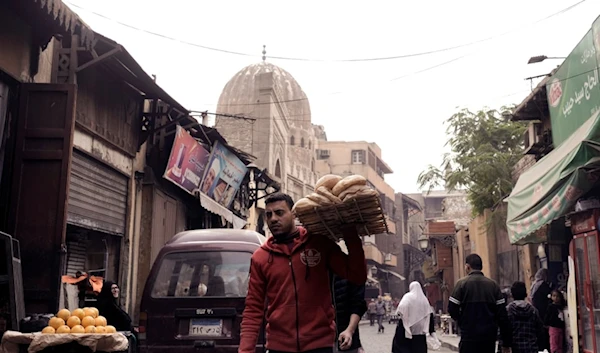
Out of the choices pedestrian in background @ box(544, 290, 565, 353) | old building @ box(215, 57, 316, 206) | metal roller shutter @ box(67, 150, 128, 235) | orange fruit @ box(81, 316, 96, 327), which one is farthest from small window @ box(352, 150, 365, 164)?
orange fruit @ box(81, 316, 96, 327)

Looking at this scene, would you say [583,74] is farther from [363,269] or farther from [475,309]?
[363,269]

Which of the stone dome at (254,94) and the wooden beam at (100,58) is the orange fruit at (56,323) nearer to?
the wooden beam at (100,58)

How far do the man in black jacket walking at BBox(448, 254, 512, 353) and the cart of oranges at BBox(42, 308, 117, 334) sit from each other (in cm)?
394

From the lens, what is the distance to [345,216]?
3.48 m

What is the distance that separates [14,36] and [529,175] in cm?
786

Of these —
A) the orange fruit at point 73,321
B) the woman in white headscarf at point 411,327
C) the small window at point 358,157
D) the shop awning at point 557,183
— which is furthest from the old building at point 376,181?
the orange fruit at point 73,321

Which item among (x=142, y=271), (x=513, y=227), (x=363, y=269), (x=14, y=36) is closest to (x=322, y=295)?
(x=363, y=269)

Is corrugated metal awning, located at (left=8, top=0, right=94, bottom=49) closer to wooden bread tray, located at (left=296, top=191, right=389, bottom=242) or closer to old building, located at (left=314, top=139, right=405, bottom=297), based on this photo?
wooden bread tray, located at (left=296, top=191, right=389, bottom=242)

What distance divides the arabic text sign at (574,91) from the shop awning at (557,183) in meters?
0.40

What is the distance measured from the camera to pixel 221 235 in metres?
7.57

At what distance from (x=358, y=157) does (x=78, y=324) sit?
166 ft

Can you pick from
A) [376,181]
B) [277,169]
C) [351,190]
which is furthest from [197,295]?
[376,181]

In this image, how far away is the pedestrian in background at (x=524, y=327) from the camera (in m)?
6.77

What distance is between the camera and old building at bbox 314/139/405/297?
51.6 metres
